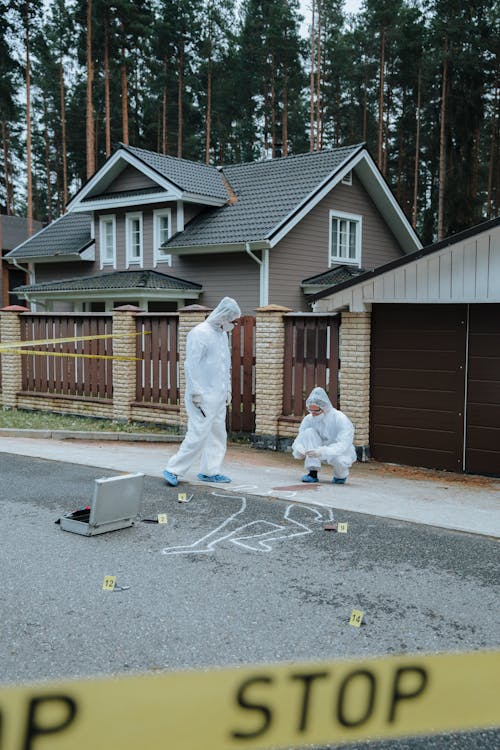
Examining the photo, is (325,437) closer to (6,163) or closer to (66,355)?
(66,355)

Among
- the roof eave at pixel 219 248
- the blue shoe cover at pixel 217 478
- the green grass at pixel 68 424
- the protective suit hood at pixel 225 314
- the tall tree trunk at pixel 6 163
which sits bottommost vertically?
the blue shoe cover at pixel 217 478

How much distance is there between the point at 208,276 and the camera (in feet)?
70.4

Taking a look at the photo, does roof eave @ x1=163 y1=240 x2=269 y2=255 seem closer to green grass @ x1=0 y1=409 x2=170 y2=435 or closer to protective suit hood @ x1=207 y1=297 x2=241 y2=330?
green grass @ x1=0 y1=409 x2=170 y2=435

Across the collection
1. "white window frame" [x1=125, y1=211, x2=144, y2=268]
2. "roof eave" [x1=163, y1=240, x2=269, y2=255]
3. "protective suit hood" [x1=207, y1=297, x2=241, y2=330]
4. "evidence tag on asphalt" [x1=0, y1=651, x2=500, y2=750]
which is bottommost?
"evidence tag on asphalt" [x1=0, y1=651, x2=500, y2=750]

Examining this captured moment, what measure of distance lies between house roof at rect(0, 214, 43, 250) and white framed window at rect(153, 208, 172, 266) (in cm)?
1653

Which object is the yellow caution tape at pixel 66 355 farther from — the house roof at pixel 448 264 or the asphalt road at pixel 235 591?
the asphalt road at pixel 235 591

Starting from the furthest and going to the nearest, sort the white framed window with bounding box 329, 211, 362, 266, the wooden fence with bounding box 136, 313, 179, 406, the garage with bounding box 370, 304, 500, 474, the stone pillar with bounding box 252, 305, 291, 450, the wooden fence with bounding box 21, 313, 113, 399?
the white framed window with bounding box 329, 211, 362, 266 → the wooden fence with bounding box 21, 313, 113, 399 → the wooden fence with bounding box 136, 313, 179, 406 → the stone pillar with bounding box 252, 305, 291, 450 → the garage with bounding box 370, 304, 500, 474

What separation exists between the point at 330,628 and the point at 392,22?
1418 inches

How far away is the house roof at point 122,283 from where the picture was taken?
20625mm

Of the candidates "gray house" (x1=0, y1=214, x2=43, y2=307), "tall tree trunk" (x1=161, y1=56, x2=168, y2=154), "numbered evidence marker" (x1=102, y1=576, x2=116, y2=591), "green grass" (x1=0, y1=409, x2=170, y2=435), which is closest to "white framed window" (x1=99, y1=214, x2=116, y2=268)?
"gray house" (x1=0, y1=214, x2=43, y2=307)

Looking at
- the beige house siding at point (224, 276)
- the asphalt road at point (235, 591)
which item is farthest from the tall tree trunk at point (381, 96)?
the asphalt road at point (235, 591)

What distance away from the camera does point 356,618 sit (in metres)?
4.56

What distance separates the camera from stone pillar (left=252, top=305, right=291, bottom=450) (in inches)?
442

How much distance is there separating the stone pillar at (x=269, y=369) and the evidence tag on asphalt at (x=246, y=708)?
843 centimetres
